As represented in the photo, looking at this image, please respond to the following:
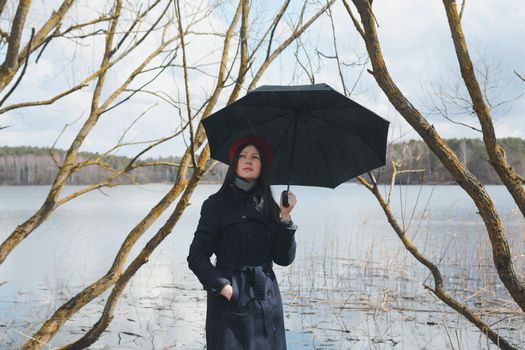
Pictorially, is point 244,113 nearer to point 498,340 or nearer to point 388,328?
point 498,340

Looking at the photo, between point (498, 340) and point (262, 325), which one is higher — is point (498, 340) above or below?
below

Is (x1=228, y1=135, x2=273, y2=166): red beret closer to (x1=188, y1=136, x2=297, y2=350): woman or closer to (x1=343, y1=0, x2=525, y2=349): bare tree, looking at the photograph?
(x1=188, y1=136, x2=297, y2=350): woman

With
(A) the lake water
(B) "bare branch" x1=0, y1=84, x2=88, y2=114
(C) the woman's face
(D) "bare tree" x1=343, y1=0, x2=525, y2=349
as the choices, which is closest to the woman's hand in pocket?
(C) the woman's face

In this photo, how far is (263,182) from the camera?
8.00 ft

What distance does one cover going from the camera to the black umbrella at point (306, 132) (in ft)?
8.09

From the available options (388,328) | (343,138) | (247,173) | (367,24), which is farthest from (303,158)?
(388,328)

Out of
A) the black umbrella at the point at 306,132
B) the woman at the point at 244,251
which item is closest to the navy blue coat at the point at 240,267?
the woman at the point at 244,251

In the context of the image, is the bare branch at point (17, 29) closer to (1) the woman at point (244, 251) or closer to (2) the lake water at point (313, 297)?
(2) the lake water at point (313, 297)

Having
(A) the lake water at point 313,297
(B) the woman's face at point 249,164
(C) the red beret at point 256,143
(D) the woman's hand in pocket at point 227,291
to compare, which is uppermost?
(C) the red beret at point 256,143

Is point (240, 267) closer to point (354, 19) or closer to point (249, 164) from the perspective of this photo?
point (249, 164)

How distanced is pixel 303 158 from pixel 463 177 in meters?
0.75

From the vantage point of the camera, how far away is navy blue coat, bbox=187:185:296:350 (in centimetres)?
226

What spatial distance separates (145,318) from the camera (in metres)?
6.73

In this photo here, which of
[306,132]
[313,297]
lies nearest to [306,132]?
[306,132]
